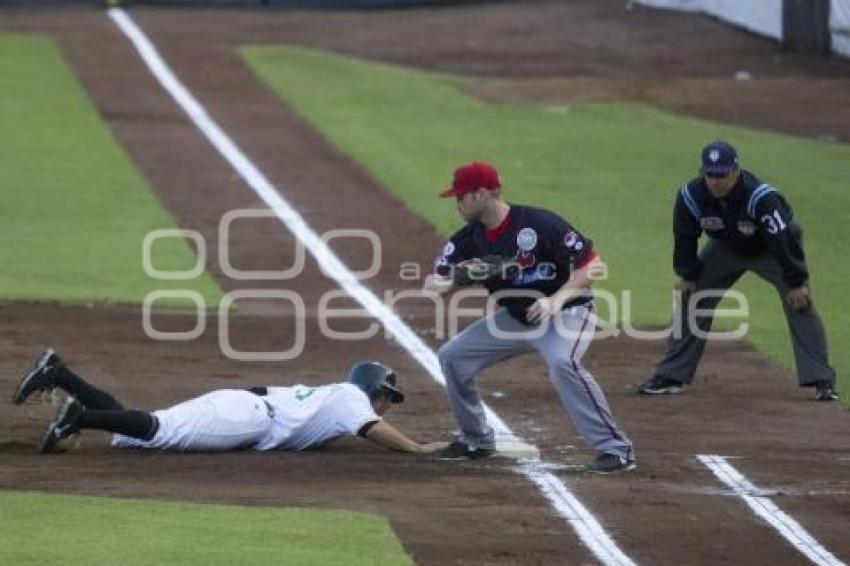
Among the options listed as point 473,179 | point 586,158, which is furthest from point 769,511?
point 586,158

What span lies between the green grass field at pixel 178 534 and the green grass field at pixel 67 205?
304 inches

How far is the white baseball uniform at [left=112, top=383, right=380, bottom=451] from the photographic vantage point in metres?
11.8

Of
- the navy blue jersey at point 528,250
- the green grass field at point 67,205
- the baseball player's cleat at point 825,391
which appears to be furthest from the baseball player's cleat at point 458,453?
the green grass field at point 67,205

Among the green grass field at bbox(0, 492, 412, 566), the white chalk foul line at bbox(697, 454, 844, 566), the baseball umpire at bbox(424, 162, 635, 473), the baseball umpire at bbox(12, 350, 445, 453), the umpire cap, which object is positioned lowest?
the white chalk foul line at bbox(697, 454, 844, 566)

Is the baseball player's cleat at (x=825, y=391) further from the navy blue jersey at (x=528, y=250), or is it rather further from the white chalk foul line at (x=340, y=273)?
the navy blue jersey at (x=528, y=250)

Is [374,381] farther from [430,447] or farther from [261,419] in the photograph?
[261,419]

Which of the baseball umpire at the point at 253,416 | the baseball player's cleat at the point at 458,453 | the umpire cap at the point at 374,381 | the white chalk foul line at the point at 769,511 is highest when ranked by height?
the umpire cap at the point at 374,381

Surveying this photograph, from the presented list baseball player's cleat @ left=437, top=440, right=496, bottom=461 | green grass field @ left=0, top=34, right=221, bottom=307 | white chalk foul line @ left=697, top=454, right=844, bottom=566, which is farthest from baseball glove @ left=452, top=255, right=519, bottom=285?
green grass field @ left=0, top=34, right=221, bottom=307

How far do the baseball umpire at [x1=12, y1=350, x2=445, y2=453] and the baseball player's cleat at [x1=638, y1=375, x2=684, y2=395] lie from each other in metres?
2.68

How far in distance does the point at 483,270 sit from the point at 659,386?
3.28m

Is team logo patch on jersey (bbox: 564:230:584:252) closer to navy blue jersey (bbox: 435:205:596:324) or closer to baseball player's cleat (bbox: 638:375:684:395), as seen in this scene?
navy blue jersey (bbox: 435:205:596:324)

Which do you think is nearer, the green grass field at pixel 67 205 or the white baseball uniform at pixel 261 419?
the white baseball uniform at pixel 261 419

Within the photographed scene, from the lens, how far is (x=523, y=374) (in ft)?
49.5

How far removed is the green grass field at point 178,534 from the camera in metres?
9.23
